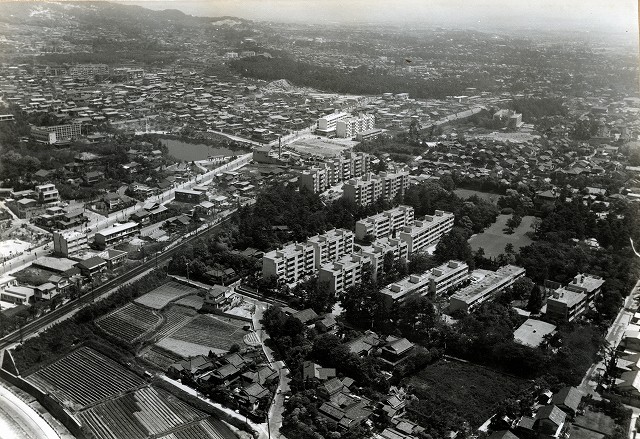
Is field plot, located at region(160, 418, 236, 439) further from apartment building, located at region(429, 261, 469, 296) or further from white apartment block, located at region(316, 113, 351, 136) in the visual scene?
white apartment block, located at region(316, 113, 351, 136)

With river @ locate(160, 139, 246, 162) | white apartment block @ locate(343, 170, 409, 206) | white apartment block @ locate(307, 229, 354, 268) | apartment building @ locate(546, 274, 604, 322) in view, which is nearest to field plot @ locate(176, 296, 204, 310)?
white apartment block @ locate(307, 229, 354, 268)

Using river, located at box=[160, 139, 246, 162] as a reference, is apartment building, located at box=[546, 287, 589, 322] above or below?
above

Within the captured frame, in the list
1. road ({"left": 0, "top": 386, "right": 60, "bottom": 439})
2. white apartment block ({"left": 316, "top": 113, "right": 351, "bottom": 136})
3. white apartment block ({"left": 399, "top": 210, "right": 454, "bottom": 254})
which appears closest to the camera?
road ({"left": 0, "top": 386, "right": 60, "bottom": 439})

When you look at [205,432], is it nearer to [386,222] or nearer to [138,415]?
[138,415]

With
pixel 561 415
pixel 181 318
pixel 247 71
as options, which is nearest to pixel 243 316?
pixel 181 318

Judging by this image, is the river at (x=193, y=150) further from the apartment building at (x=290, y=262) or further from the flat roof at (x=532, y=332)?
the flat roof at (x=532, y=332)

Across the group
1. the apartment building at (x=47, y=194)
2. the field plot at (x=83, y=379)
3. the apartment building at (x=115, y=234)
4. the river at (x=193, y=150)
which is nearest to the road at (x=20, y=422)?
the field plot at (x=83, y=379)

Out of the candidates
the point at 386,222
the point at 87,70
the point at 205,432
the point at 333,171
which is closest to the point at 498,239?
the point at 386,222

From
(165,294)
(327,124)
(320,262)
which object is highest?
(320,262)
